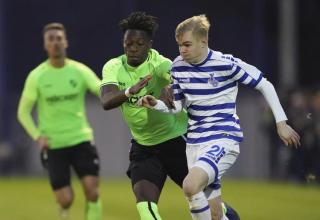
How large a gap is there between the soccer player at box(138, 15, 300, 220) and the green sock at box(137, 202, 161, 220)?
1.54ft

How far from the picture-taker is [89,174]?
1127 centimetres

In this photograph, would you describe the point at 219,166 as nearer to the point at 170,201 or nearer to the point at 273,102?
the point at 273,102

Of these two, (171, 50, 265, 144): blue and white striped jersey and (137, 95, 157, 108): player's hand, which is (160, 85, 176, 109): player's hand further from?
(137, 95, 157, 108): player's hand

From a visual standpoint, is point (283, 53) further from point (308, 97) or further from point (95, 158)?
point (95, 158)

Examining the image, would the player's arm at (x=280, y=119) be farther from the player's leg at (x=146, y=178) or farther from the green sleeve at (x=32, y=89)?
the green sleeve at (x=32, y=89)

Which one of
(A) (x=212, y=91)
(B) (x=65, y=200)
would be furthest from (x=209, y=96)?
(B) (x=65, y=200)

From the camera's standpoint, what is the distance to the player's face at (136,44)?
856 centimetres

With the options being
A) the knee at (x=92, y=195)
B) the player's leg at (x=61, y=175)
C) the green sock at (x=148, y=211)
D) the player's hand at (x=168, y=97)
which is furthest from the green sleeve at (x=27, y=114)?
the player's hand at (x=168, y=97)

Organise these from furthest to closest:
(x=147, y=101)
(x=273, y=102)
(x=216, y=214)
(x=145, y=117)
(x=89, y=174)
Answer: (x=89, y=174)
(x=145, y=117)
(x=216, y=214)
(x=273, y=102)
(x=147, y=101)

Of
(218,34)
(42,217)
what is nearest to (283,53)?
(218,34)

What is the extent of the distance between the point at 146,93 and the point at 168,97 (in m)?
0.49

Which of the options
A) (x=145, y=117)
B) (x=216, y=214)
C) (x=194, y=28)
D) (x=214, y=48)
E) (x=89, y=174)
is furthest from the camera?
(x=214, y=48)

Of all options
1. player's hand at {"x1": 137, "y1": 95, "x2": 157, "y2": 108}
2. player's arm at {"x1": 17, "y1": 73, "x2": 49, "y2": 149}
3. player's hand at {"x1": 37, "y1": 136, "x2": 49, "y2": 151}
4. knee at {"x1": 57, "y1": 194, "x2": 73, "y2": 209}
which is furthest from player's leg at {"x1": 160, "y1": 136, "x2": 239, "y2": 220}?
player's arm at {"x1": 17, "y1": 73, "x2": 49, "y2": 149}

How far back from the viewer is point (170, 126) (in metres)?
9.05
